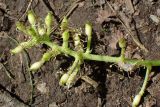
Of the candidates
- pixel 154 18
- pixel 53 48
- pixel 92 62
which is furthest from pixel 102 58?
pixel 154 18

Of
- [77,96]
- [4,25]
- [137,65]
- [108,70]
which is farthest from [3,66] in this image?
[137,65]

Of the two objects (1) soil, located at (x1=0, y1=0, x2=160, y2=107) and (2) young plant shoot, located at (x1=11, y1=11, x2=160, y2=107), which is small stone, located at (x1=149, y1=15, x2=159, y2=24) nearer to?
(1) soil, located at (x1=0, y1=0, x2=160, y2=107)

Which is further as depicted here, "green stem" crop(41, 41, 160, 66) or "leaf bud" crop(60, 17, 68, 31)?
"leaf bud" crop(60, 17, 68, 31)

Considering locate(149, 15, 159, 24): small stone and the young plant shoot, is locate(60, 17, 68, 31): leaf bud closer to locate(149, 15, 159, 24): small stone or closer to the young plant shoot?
the young plant shoot

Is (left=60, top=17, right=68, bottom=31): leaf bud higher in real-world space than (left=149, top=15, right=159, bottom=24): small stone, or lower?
higher

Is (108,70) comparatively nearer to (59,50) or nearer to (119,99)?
(119,99)

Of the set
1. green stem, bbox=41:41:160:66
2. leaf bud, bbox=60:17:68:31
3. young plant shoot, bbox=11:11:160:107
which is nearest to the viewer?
young plant shoot, bbox=11:11:160:107

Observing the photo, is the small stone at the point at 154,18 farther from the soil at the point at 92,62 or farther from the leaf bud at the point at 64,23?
the leaf bud at the point at 64,23

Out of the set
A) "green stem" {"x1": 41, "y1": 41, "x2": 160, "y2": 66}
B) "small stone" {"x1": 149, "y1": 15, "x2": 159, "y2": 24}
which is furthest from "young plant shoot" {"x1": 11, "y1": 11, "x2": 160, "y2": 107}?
"small stone" {"x1": 149, "y1": 15, "x2": 159, "y2": 24}

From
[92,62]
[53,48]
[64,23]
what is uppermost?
[64,23]

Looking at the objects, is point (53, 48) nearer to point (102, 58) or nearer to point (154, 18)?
point (102, 58)

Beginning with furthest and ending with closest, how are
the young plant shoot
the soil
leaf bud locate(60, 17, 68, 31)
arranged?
the soil
leaf bud locate(60, 17, 68, 31)
the young plant shoot
